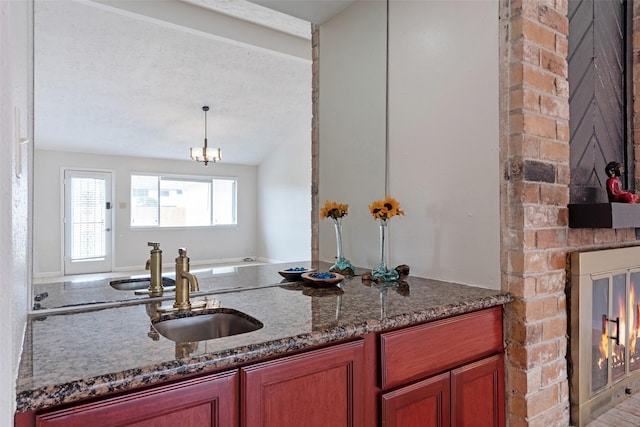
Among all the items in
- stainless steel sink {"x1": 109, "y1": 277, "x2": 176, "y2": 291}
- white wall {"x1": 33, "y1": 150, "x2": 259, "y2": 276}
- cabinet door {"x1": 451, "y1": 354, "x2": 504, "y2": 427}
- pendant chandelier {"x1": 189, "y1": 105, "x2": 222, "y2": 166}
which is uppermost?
pendant chandelier {"x1": 189, "y1": 105, "x2": 222, "y2": 166}

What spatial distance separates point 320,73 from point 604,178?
60.1 inches

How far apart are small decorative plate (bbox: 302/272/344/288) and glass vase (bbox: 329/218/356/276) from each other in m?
0.27

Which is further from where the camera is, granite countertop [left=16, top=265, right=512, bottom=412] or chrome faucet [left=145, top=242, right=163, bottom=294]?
chrome faucet [left=145, top=242, right=163, bottom=294]

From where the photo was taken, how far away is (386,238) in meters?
2.09

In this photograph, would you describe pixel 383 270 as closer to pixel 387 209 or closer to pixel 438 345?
pixel 387 209

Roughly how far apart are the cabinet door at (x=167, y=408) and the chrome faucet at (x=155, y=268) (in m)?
0.72

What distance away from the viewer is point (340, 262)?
2.13 meters

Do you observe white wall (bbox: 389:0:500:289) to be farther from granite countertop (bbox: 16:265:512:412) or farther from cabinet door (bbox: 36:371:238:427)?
cabinet door (bbox: 36:371:238:427)

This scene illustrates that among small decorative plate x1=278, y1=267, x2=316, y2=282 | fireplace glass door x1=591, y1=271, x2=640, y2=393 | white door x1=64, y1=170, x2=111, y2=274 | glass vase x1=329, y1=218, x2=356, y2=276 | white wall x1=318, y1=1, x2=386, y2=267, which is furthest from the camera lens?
white wall x1=318, y1=1, x2=386, y2=267

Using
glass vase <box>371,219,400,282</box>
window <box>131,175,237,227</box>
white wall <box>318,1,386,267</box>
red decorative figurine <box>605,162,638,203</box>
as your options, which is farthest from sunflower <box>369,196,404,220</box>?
red decorative figurine <box>605,162,638,203</box>

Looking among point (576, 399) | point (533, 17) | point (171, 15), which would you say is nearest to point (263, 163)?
point (171, 15)

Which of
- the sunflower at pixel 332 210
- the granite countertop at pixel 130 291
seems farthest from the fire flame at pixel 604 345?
the granite countertop at pixel 130 291

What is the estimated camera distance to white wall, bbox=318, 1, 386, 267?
219 cm

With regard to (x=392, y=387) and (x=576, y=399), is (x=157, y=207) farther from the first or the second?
(x=576, y=399)
